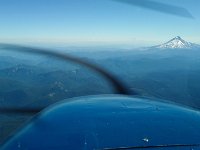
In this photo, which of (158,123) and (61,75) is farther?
(61,75)

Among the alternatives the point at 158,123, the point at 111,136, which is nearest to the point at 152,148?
the point at 111,136

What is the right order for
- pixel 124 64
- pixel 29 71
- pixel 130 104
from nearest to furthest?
pixel 130 104
pixel 29 71
pixel 124 64

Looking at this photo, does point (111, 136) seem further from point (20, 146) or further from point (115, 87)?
point (115, 87)

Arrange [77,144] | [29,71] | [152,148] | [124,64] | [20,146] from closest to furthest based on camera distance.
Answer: [152,148], [77,144], [20,146], [29,71], [124,64]

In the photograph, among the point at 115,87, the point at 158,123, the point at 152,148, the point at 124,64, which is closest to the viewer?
the point at 152,148

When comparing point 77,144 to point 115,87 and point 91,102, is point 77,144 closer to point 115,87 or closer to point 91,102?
point 91,102

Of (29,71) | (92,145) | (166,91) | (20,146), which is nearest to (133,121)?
(92,145)
